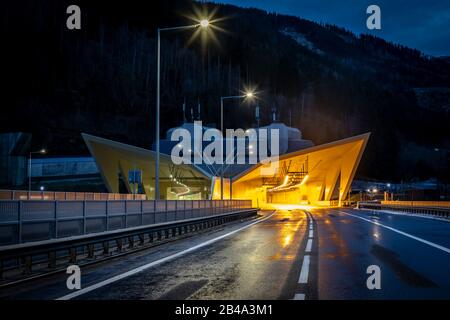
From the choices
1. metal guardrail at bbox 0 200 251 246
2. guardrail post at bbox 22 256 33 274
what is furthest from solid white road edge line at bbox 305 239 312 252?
guardrail post at bbox 22 256 33 274

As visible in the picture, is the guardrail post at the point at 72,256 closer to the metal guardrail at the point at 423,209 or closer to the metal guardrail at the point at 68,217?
the metal guardrail at the point at 68,217

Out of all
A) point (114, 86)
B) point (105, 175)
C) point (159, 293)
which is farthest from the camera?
point (114, 86)

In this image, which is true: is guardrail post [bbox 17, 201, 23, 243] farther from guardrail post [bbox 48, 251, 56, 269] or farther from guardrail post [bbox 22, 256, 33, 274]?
guardrail post [bbox 48, 251, 56, 269]

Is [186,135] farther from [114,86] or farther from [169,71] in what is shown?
[169,71]

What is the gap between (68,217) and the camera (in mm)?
12594

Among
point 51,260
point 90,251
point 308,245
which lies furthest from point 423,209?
point 51,260

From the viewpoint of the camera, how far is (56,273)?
10.9 metres

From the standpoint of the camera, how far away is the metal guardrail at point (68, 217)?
34.0 ft

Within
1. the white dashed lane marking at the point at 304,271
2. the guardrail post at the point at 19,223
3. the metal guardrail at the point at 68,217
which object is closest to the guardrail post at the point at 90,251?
the metal guardrail at the point at 68,217

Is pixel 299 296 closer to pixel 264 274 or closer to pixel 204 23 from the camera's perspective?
pixel 264 274

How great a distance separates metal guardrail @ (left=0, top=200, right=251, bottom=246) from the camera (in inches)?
408

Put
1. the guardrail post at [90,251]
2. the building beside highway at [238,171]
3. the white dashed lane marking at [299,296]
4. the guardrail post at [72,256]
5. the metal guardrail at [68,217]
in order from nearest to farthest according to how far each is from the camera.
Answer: the white dashed lane marking at [299,296] < the metal guardrail at [68,217] < the guardrail post at [72,256] < the guardrail post at [90,251] < the building beside highway at [238,171]
